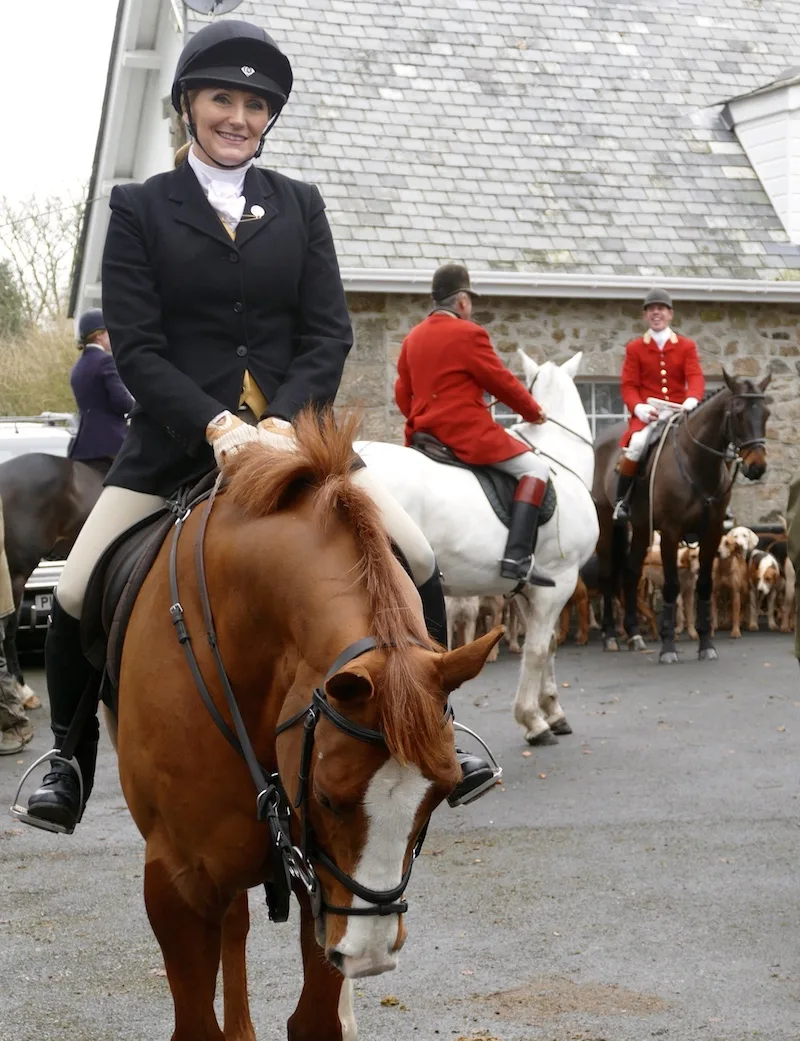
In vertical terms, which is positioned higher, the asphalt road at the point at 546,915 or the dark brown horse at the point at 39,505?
the dark brown horse at the point at 39,505

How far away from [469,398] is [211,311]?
4.96 meters

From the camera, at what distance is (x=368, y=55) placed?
17.2 meters

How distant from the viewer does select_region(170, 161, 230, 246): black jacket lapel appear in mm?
3912

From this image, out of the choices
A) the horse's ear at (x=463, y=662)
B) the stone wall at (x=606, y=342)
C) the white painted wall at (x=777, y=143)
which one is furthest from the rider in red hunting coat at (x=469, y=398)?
the white painted wall at (x=777, y=143)

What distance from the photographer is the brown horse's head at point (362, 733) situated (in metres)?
2.74

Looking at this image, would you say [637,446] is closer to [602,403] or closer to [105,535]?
[602,403]

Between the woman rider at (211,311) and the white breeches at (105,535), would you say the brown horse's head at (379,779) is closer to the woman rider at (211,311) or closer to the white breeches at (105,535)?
the woman rider at (211,311)

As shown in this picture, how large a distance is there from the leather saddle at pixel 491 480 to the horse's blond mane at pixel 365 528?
5.29 m

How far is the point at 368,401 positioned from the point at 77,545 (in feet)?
35.8

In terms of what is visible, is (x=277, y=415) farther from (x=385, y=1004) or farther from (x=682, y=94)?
(x=682, y=94)

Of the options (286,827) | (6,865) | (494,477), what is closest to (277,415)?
(286,827)

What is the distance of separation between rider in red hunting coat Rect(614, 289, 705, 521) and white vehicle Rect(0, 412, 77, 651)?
544 centimetres

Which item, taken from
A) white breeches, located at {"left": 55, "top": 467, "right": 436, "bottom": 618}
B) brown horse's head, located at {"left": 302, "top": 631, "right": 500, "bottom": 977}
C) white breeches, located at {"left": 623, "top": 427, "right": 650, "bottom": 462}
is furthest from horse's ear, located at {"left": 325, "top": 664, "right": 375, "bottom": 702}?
white breeches, located at {"left": 623, "top": 427, "right": 650, "bottom": 462}

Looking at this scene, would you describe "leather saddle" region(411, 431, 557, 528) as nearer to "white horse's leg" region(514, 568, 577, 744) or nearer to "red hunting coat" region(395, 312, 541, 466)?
"red hunting coat" region(395, 312, 541, 466)
